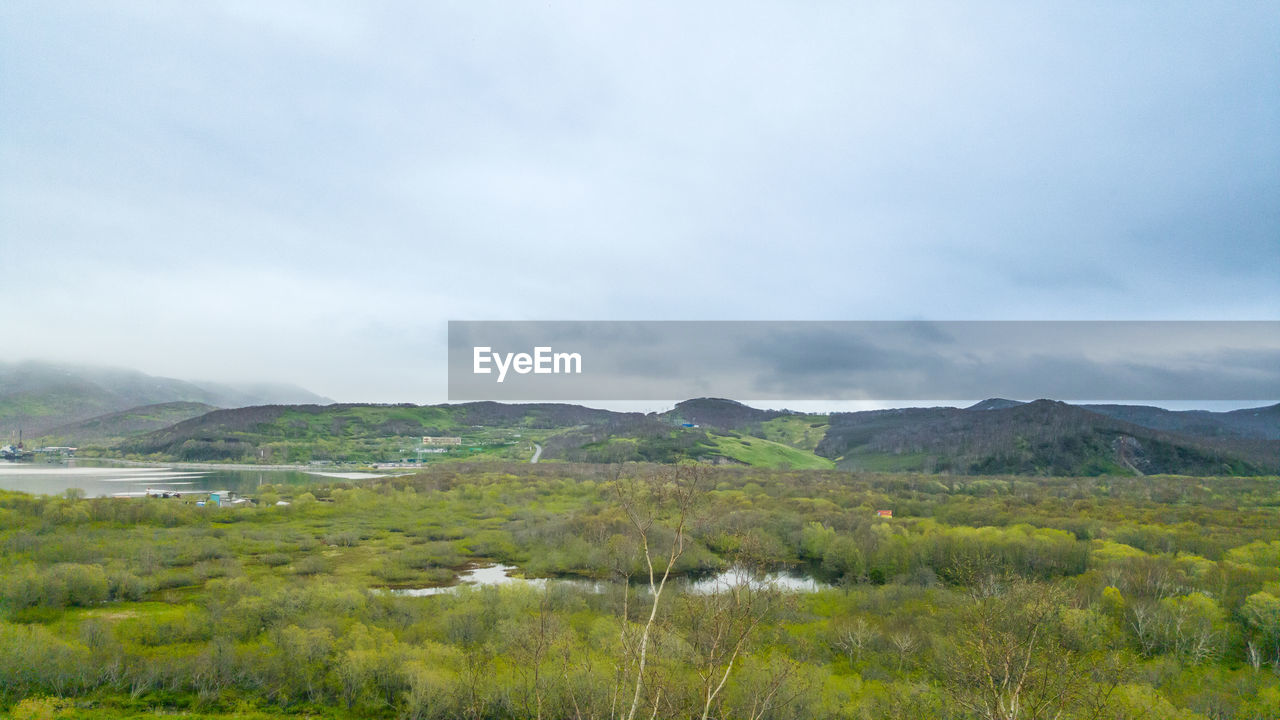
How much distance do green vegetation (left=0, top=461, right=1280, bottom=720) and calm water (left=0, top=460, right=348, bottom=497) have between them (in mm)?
40350

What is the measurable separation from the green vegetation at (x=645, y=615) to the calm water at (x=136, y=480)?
4035cm

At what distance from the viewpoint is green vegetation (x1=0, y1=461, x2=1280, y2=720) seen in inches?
701

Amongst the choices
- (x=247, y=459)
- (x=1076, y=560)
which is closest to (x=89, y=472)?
(x=247, y=459)

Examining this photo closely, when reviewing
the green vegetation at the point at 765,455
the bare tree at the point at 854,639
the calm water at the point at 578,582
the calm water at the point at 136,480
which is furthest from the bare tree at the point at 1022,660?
the green vegetation at the point at 765,455

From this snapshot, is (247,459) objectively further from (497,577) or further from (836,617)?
(836,617)

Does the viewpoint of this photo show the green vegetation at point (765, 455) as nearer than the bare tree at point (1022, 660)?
No

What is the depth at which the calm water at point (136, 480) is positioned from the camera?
9719 cm

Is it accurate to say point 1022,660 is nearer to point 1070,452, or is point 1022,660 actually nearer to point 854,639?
point 854,639

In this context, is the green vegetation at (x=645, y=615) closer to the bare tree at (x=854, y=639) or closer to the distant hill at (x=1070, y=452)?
the bare tree at (x=854, y=639)

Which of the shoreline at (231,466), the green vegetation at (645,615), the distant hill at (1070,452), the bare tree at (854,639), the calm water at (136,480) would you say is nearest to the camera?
the green vegetation at (645,615)

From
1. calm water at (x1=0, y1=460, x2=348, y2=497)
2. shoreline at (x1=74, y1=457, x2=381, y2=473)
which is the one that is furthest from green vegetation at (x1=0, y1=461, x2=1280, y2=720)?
shoreline at (x1=74, y1=457, x2=381, y2=473)

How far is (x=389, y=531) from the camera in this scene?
237 feet

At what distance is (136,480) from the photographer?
384ft

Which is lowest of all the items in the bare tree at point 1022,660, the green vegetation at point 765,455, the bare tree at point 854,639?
the green vegetation at point 765,455
